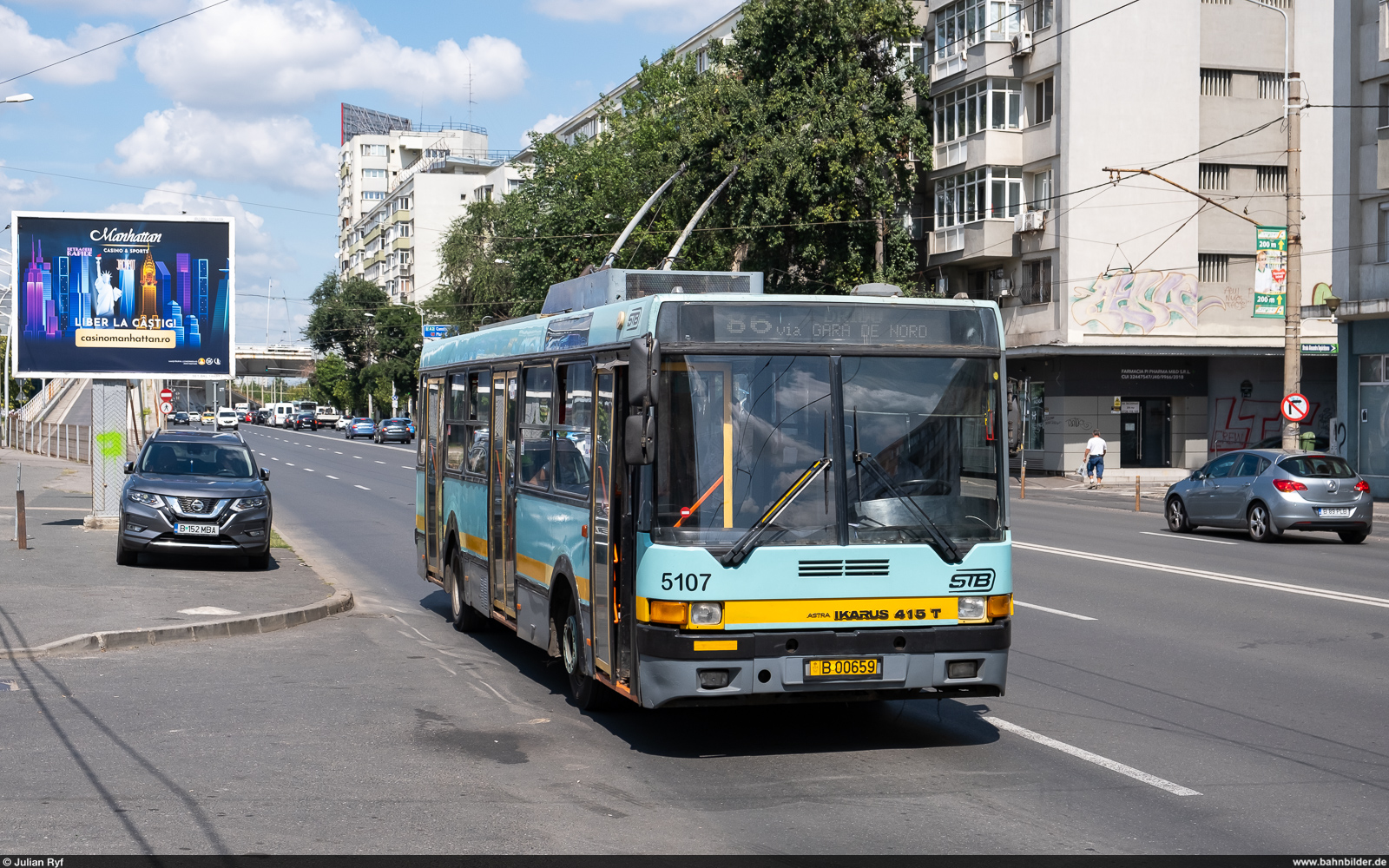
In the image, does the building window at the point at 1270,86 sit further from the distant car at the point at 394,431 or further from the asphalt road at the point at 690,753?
the distant car at the point at 394,431

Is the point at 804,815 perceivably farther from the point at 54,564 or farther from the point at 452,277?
the point at 452,277

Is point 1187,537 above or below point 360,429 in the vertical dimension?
below

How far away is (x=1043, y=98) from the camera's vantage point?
4750 cm

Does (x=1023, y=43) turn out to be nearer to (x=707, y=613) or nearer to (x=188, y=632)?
(x=188, y=632)

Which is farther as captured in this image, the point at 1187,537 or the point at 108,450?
the point at 1187,537

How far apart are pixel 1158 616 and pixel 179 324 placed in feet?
52.7

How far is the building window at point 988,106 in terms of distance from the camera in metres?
47.8

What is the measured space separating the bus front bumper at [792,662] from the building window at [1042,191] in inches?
1624

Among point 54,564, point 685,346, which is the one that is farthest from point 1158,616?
point 54,564

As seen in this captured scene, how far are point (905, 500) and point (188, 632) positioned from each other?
688 cm

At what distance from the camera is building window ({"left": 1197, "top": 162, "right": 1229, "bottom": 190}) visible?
4681 centimetres

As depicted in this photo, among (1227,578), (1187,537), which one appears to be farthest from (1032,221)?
(1227,578)

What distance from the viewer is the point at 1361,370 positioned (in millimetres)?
34438

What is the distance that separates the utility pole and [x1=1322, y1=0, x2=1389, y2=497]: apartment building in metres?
5.94
